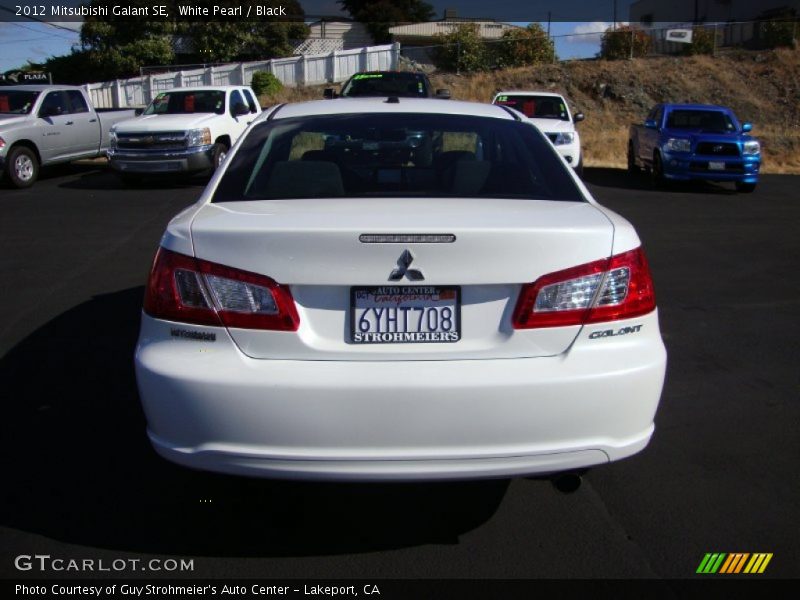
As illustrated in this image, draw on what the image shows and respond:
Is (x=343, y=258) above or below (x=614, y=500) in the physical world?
above

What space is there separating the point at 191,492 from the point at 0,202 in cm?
1169

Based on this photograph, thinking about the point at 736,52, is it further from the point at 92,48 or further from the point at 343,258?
the point at 343,258

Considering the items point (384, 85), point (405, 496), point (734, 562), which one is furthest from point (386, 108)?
point (384, 85)

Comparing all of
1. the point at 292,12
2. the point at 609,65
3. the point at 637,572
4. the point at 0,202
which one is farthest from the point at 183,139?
the point at 292,12

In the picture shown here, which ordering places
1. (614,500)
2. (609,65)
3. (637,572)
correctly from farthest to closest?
(609,65) < (614,500) < (637,572)

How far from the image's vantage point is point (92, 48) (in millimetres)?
44281

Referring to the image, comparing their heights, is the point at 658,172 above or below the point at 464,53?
below

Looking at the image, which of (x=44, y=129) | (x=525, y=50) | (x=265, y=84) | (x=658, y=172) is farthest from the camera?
(x=525, y=50)

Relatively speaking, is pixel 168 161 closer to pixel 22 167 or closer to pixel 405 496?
pixel 22 167

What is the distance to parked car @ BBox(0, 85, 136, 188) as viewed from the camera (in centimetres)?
1566

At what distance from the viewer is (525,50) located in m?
41.0

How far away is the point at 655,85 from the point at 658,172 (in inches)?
902

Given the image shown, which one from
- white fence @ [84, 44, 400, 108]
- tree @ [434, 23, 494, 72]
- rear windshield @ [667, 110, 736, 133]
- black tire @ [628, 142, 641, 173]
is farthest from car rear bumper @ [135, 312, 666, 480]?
tree @ [434, 23, 494, 72]

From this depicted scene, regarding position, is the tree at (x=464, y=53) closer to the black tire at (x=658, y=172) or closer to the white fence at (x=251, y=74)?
the white fence at (x=251, y=74)
